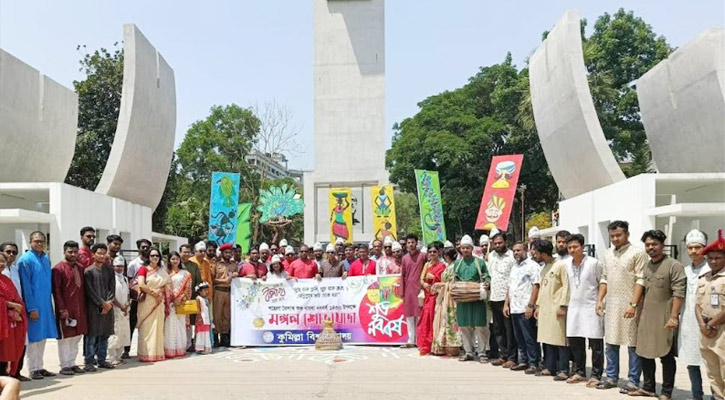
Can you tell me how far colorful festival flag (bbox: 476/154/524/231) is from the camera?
46.2 ft

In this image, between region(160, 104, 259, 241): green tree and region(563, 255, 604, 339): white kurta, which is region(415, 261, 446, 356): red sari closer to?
region(563, 255, 604, 339): white kurta

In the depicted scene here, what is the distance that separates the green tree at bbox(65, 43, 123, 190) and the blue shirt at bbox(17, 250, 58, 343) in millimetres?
20879

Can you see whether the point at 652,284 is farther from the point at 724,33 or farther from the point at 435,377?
the point at 724,33

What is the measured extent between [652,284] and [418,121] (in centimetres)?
2902

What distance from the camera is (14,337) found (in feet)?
23.0

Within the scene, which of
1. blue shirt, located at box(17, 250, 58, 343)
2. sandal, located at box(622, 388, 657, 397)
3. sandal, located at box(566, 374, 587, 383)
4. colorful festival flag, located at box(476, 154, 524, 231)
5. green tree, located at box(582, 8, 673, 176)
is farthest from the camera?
green tree, located at box(582, 8, 673, 176)

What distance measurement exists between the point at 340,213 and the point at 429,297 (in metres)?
10.3

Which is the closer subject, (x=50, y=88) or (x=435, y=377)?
(x=435, y=377)

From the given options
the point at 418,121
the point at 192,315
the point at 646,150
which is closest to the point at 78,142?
the point at 418,121

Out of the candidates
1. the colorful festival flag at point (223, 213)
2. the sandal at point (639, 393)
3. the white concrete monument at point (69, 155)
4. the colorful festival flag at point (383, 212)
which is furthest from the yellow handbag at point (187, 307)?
the colorful festival flag at point (383, 212)

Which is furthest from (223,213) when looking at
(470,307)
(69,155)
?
(470,307)

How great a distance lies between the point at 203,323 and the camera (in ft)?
31.9

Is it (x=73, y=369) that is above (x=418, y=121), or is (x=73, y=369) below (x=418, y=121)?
below

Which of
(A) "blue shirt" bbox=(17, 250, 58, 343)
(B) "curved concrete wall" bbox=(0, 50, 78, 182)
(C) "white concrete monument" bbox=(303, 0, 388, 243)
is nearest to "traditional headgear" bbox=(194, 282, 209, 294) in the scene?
(A) "blue shirt" bbox=(17, 250, 58, 343)
